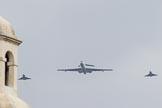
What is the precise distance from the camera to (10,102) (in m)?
A: 32.6

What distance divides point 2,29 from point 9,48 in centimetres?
97

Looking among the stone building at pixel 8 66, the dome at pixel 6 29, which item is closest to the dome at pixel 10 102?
the stone building at pixel 8 66

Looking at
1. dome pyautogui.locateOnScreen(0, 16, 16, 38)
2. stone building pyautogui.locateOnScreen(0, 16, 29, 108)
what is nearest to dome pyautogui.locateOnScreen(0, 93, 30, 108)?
stone building pyautogui.locateOnScreen(0, 16, 29, 108)

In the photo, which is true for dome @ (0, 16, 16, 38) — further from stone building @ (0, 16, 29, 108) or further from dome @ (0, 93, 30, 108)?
dome @ (0, 93, 30, 108)

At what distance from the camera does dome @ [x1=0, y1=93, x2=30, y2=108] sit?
32438 mm

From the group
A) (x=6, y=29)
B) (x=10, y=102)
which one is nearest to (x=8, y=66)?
(x=6, y=29)

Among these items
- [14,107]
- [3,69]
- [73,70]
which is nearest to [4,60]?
[3,69]

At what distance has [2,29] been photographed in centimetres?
3372

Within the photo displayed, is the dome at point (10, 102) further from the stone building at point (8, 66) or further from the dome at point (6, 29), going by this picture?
the dome at point (6, 29)

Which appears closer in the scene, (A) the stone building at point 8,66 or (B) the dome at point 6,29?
(A) the stone building at point 8,66

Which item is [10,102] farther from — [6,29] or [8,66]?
[6,29]

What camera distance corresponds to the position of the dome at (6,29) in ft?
111

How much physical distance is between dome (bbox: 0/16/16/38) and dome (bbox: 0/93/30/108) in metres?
2.76

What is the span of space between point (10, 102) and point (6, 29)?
134 inches
